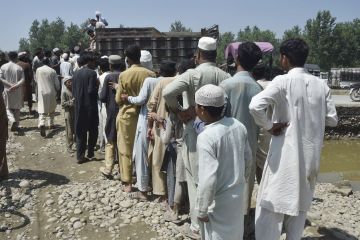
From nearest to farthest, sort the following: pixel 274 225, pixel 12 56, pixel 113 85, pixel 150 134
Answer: pixel 274 225 < pixel 150 134 < pixel 113 85 < pixel 12 56

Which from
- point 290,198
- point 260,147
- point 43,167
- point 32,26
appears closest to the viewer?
point 290,198

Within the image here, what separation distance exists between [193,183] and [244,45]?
55.5 inches

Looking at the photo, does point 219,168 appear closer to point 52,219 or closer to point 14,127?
point 52,219

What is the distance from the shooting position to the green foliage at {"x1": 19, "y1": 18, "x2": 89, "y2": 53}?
85312 millimetres

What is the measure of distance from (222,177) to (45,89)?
681cm

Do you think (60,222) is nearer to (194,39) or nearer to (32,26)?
(194,39)

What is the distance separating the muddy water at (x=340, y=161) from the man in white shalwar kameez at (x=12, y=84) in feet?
23.1

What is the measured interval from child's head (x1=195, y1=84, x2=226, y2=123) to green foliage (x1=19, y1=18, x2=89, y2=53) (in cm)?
8597

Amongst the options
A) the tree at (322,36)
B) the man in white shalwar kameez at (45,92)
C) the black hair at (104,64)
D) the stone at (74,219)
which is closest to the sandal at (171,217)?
the stone at (74,219)

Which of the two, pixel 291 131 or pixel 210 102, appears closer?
pixel 210 102

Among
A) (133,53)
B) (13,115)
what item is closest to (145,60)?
(133,53)

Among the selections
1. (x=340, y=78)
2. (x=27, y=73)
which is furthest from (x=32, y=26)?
(x=27, y=73)

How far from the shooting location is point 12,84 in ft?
29.5

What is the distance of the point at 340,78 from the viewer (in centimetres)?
3152
